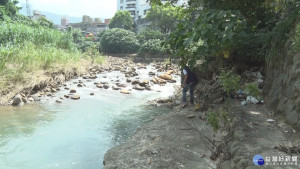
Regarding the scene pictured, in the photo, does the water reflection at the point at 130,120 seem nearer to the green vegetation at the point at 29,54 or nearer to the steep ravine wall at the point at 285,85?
the steep ravine wall at the point at 285,85

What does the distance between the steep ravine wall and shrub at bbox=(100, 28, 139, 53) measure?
27.0 m

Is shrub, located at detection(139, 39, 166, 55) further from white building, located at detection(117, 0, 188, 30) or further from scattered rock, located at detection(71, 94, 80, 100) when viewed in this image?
white building, located at detection(117, 0, 188, 30)

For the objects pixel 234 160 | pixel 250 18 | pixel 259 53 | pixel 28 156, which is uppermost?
pixel 250 18

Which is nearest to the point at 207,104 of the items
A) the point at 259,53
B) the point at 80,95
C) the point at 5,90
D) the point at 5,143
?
the point at 259,53

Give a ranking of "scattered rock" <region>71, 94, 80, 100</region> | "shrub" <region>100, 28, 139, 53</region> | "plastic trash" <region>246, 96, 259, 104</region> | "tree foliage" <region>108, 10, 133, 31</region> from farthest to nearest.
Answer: "tree foliage" <region>108, 10, 133, 31</region>
"shrub" <region>100, 28, 139, 53</region>
"scattered rock" <region>71, 94, 80, 100</region>
"plastic trash" <region>246, 96, 259, 104</region>

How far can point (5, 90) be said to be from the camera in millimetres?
9523

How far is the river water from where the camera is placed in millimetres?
5227

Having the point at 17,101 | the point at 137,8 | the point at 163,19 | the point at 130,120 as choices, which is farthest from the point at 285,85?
the point at 137,8

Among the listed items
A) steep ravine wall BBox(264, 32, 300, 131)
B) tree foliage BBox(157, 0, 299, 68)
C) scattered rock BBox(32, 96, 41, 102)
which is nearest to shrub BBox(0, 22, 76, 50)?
scattered rock BBox(32, 96, 41, 102)

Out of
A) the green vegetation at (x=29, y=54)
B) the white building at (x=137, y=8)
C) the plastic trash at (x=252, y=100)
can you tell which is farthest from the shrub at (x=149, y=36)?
the plastic trash at (x=252, y=100)

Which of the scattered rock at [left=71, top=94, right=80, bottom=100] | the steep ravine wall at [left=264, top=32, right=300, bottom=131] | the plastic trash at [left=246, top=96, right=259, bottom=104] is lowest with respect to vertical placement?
the scattered rock at [left=71, top=94, right=80, bottom=100]

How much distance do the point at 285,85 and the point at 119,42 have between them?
2898 cm

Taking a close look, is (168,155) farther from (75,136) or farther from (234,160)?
(75,136)

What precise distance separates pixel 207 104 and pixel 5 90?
282 inches
